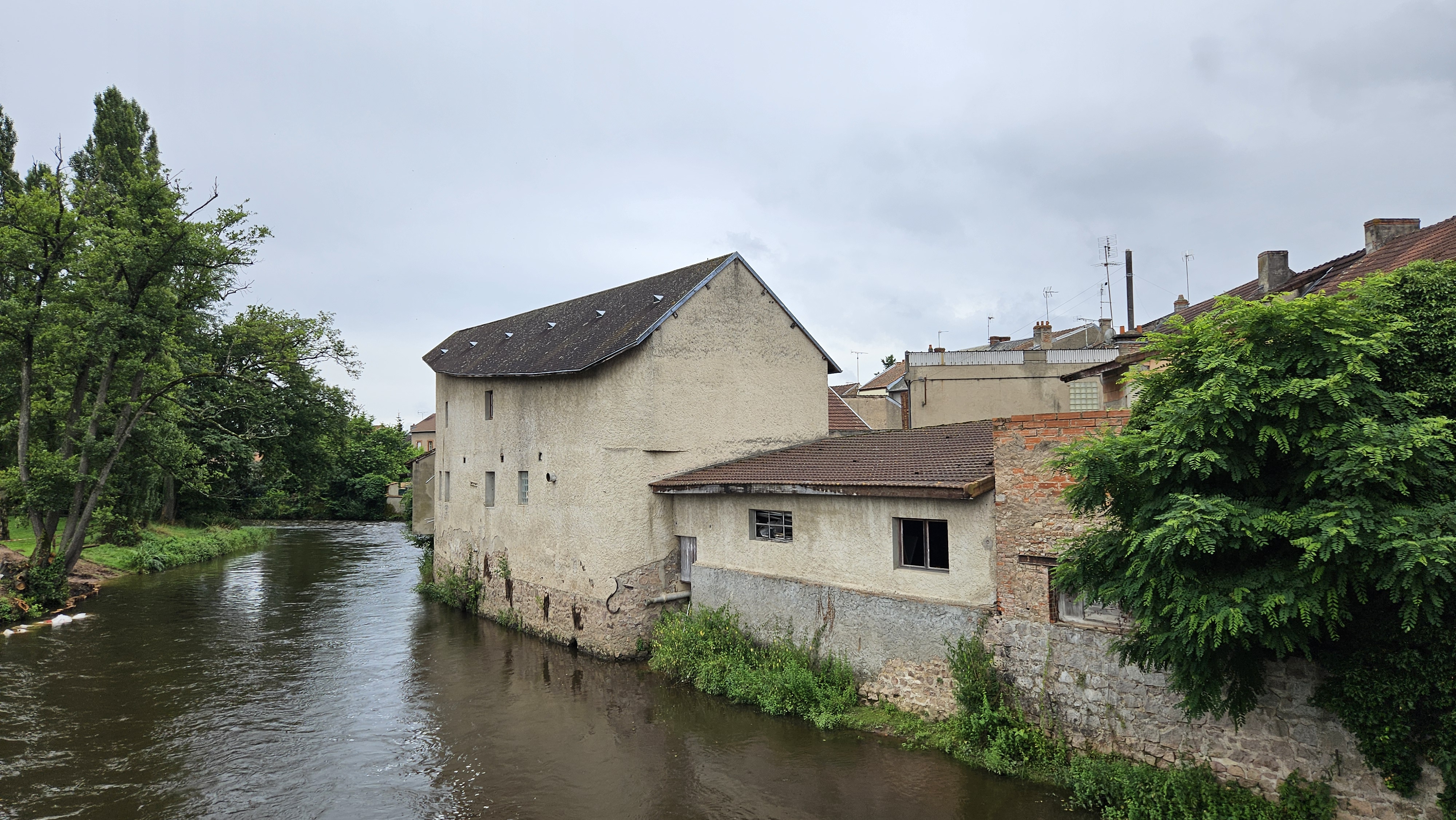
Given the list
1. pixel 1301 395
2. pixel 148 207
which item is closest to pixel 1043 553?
pixel 1301 395

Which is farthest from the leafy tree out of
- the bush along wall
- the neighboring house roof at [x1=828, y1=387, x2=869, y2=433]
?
the neighboring house roof at [x1=828, y1=387, x2=869, y2=433]

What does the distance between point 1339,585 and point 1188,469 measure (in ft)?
4.81

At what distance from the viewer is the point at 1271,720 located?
8195mm

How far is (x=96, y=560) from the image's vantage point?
29047 millimetres

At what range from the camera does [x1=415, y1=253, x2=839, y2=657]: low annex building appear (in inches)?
637

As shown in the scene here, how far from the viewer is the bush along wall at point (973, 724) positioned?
8.23 meters

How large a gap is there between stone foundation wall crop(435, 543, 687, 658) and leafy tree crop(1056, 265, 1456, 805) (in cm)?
1011

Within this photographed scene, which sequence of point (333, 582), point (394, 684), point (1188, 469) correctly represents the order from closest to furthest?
point (1188, 469), point (394, 684), point (333, 582)

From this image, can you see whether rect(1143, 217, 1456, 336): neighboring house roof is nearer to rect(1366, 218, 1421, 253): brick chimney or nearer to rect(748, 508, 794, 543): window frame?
rect(1366, 218, 1421, 253): brick chimney

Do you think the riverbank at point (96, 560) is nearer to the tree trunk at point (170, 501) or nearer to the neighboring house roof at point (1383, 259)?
the tree trunk at point (170, 501)

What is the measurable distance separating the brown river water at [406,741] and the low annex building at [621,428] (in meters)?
1.56

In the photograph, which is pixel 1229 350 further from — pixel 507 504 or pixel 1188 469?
pixel 507 504

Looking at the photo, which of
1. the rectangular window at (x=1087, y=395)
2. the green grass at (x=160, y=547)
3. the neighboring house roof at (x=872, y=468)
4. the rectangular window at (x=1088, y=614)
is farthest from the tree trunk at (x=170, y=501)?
the rectangular window at (x=1088, y=614)

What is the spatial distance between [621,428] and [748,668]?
17.9 ft
